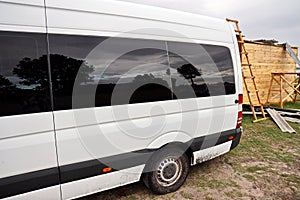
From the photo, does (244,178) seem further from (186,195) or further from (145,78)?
(145,78)

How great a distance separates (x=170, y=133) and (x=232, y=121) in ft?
4.37

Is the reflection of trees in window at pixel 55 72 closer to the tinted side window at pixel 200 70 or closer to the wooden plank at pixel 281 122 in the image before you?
the tinted side window at pixel 200 70

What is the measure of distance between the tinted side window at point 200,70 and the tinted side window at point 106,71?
0.17 meters

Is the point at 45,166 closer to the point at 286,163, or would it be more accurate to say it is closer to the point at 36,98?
the point at 36,98

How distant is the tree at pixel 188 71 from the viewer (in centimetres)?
271

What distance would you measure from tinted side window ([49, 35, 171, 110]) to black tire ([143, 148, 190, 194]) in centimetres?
80

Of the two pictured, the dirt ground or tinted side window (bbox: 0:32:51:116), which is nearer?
tinted side window (bbox: 0:32:51:116)

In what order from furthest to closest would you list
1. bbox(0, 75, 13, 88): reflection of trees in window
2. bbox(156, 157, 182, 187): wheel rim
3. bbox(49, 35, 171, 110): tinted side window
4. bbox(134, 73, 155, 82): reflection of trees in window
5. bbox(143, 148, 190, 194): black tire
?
bbox(156, 157, 182, 187): wheel rim
bbox(143, 148, 190, 194): black tire
bbox(134, 73, 155, 82): reflection of trees in window
bbox(49, 35, 171, 110): tinted side window
bbox(0, 75, 13, 88): reflection of trees in window

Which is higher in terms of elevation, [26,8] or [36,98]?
[26,8]

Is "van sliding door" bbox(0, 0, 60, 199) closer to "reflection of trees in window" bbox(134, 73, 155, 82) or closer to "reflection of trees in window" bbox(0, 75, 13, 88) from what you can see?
"reflection of trees in window" bbox(0, 75, 13, 88)

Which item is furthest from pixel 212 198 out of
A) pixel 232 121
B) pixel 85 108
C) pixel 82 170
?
pixel 85 108

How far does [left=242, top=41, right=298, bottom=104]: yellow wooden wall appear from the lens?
8320 mm

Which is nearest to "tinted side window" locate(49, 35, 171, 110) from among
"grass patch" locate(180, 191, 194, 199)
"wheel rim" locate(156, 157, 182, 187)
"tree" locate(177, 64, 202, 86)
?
"tree" locate(177, 64, 202, 86)

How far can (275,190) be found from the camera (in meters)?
2.86
